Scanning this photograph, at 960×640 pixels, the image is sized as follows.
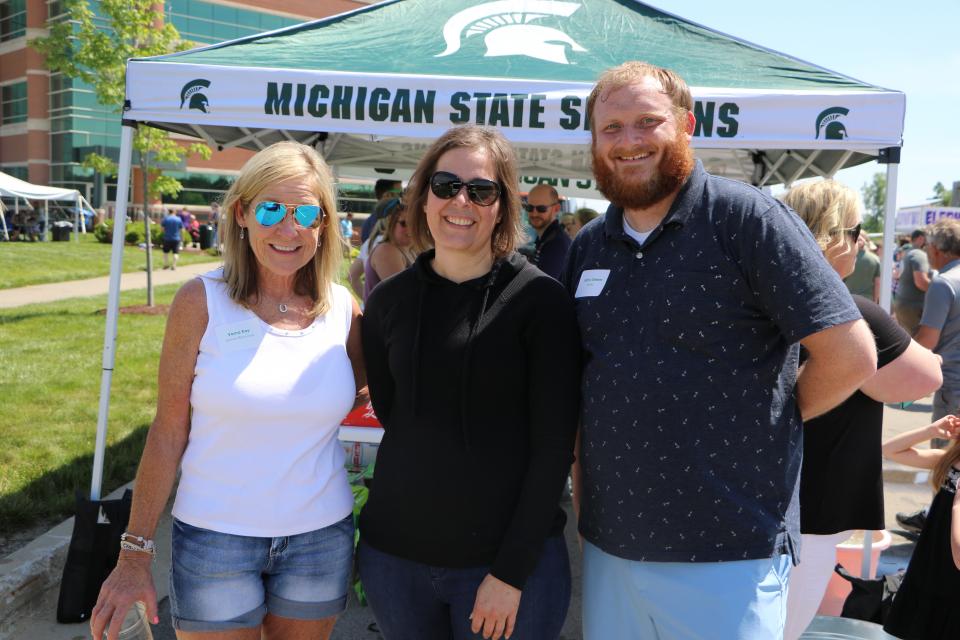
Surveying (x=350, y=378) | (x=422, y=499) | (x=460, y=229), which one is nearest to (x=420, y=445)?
(x=422, y=499)

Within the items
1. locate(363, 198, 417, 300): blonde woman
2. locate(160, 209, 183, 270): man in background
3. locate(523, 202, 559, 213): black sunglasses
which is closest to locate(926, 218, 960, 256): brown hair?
locate(523, 202, 559, 213): black sunglasses

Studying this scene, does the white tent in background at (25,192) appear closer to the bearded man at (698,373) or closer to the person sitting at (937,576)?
the bearded man at (698,373)

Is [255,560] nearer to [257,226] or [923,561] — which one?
[257,226]

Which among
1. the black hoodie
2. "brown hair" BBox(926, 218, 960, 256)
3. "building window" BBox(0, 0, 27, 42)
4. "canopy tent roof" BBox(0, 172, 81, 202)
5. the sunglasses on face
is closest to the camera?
the black hoodie

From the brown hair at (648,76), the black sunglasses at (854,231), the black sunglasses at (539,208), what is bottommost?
the black sunglasses at (854,231)

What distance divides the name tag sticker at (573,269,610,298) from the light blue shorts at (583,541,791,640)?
0.66 meters

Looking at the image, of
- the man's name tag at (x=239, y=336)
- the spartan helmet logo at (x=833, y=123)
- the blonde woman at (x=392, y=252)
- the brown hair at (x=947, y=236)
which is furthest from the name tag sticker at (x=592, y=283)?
the brown hair at (x=947, y=236)

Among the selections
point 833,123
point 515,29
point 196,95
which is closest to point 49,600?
point 196,95

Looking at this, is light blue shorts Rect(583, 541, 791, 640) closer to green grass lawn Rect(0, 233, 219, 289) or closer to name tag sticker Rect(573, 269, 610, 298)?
name tag sticker Rect(573, 269, 610, 298)

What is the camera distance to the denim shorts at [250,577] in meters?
1.85

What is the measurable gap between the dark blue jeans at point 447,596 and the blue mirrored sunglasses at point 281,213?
92 cm

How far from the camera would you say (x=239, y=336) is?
193 cm

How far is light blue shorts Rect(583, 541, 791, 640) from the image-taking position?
1662 millimetres

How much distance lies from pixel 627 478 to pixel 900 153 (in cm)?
288
